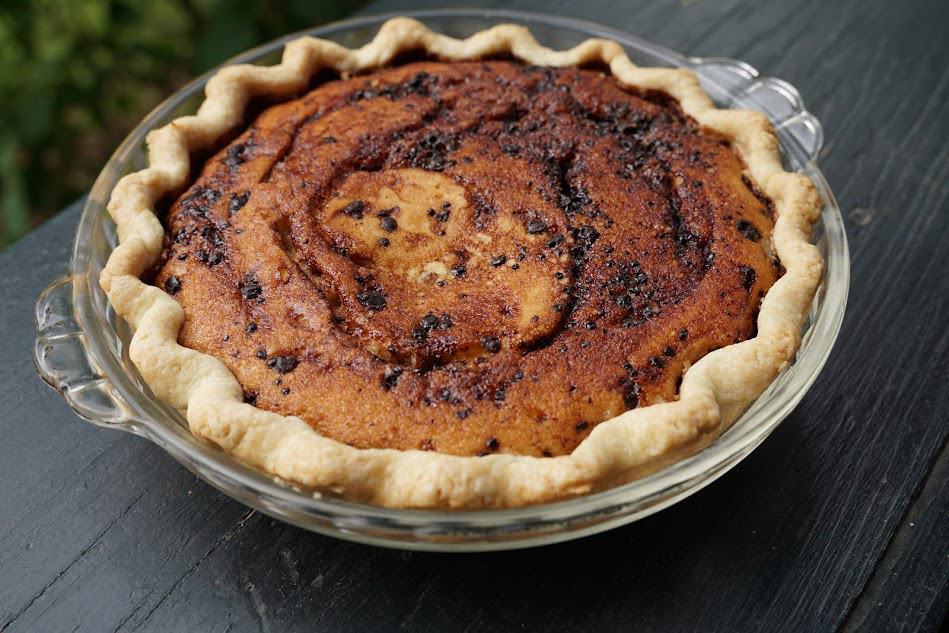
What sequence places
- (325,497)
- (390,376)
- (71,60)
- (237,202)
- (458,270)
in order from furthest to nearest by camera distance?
(71,60) < (237,202) < (458,270) < (390,376) < (325,497)

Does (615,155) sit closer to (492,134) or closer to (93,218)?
(492,134)

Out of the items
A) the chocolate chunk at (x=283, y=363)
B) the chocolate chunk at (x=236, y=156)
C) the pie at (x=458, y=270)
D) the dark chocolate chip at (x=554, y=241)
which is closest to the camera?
the pie at (x=458, y=270)

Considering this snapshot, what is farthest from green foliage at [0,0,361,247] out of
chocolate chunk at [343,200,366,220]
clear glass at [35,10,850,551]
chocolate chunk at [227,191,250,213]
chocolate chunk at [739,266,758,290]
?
chocolate chunk at [739,266,758,290]

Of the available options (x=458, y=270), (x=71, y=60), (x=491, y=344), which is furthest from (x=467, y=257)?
(x=71, y=60)

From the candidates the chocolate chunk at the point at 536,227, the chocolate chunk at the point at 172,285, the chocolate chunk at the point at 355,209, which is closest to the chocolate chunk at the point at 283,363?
the chocolate chunk at the point at 172,285

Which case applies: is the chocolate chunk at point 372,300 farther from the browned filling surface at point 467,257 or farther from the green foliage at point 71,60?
the green foliage at point 71,60

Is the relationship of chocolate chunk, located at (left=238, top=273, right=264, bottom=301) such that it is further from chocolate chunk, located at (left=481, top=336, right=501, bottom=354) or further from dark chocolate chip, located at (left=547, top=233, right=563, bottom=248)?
dark chocolate chip, located at (left=547, top=233, right=563, bottom=248)

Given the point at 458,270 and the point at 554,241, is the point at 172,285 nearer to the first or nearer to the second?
the point at 458,270
